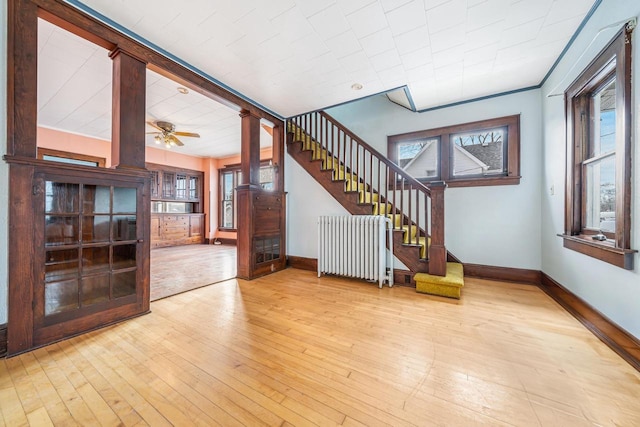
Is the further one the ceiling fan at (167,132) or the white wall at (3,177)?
the ceiling fan at (167,132)

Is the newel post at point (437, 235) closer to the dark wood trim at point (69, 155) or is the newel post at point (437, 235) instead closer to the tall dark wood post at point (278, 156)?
the tall dark wood post at point (278, 156)

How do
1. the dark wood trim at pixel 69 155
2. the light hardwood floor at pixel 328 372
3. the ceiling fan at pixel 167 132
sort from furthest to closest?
the dark wood trim at pixel 69 155
the ceiling fan at pixel 167 132
the light hardwood floor at pixel 328 372

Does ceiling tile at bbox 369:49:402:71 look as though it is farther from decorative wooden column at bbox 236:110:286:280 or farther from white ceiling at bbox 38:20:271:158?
white ceiling at bbox 38:20:271:158

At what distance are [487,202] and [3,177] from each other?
494 cm

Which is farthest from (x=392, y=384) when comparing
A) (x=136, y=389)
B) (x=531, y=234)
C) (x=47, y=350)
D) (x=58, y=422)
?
(x=531, y=234)

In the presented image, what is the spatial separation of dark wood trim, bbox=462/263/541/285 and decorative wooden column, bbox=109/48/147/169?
172 inches

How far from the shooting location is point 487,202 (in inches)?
136

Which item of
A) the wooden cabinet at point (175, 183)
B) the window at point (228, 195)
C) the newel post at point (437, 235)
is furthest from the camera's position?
the window at point (228, 195)

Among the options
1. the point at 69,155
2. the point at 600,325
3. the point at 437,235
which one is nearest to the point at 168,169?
the point at 69,155

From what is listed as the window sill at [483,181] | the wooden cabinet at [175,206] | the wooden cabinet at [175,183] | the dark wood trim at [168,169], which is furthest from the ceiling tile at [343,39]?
the wooden cabinet at [175,206]

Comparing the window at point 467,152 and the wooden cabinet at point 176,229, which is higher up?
the window at point 467,152

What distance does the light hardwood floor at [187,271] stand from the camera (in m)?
3.00

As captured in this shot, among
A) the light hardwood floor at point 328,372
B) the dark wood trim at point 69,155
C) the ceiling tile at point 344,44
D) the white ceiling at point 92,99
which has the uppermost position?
the white ceiling at point 92,99

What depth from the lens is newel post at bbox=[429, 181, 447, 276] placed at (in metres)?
2.86
